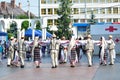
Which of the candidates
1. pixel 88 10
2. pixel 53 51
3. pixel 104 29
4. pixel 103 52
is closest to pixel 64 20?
pixel 88 10

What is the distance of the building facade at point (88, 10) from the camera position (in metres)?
117

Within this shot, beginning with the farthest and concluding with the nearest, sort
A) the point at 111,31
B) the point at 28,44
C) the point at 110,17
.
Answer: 1. the point at 110,17
2. the point at 111,31
3. the point at 28,44

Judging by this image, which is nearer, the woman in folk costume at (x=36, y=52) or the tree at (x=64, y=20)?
the woman in folk costume at (x=36, y=52)

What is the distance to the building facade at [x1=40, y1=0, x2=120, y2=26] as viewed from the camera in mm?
116875

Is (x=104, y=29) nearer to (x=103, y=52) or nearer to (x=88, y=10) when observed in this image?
(x=103, y=52)

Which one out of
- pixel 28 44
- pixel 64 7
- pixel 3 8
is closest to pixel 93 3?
pixel 3 8

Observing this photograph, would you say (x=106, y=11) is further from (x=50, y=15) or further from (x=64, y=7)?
(x=64, y=7)

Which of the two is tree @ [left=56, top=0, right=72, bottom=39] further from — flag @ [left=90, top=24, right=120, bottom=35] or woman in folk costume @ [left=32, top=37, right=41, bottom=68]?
woman in folk costume @ [left=32, top=37, right=41, bottom=68]

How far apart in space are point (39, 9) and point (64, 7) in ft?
118

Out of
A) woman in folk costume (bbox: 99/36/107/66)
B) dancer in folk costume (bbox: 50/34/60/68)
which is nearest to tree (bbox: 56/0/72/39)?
woman in folk costume (bbox: 99/36/107/66)

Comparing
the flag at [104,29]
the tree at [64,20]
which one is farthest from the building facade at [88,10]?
the flag at [104,29]

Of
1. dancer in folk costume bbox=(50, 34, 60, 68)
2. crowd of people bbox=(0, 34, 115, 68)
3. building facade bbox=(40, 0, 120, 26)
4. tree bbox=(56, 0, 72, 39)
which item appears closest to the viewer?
dancer in folk costume bbox=(50, 34, 60, 68)

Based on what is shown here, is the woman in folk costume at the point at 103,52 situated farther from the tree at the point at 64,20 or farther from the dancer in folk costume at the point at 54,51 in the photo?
the tree at the point at 64,20

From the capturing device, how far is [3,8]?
406 feet
